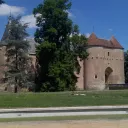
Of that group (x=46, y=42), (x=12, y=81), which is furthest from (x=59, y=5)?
(x=12, y=81)

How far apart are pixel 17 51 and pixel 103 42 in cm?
2800

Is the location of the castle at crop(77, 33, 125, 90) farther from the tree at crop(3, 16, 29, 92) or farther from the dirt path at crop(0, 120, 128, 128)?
the dirt path at crop(0, 120, 128, 128)

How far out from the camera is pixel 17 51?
186ft

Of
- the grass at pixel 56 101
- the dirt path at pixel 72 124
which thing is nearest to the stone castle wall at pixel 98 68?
the grass at pixel 56 101

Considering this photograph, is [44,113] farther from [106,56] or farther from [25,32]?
[106,56]

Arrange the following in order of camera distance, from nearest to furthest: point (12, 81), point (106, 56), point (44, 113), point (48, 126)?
1. point (48, 126)
2. point (44, 113)
3. point (12, 81)
4. point (106, 56)

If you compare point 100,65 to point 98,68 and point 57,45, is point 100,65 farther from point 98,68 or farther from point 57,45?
point 57,45

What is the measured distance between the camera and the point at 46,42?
5672 centimetres

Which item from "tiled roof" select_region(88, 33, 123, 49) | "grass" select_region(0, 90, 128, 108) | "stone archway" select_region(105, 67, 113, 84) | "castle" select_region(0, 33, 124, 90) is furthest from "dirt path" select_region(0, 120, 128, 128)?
"stone archway" select_region(105, 67, 113, 84)

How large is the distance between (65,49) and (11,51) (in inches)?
346

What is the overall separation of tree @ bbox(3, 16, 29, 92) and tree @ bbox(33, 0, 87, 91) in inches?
116

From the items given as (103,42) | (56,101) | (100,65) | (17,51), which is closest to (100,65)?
(100,65)

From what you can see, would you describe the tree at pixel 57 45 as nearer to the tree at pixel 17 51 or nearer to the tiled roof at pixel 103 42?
the tree at pixel 17 51

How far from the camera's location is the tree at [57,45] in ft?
189
